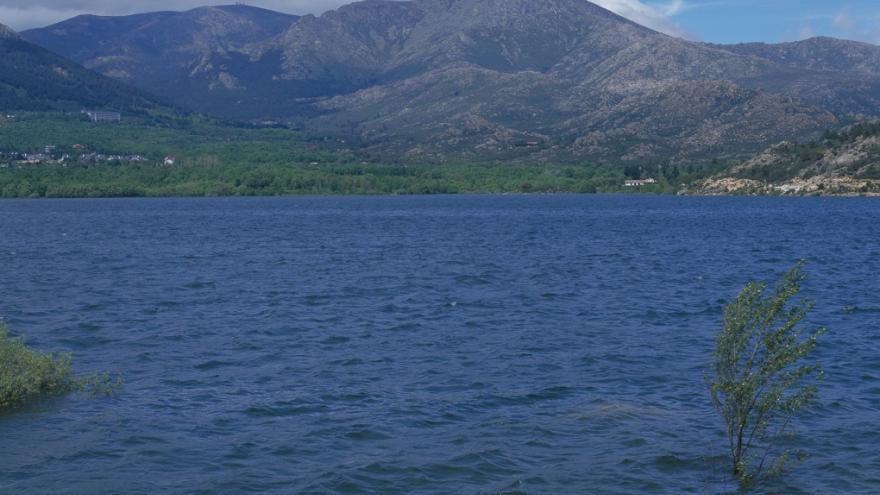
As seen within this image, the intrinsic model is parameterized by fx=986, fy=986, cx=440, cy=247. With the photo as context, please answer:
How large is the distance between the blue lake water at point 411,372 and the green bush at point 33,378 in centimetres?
65

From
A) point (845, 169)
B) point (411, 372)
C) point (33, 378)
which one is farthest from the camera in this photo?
point (845, 169)

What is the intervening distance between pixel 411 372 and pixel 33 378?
10918 mm

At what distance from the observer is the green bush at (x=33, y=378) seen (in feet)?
85.6

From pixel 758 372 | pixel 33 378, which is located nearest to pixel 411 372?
pixel 33 378

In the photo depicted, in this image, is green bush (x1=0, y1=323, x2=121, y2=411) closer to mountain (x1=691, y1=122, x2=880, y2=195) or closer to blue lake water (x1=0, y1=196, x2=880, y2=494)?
blue lake water (x1=0, y1=196, x2=880, y2=494)

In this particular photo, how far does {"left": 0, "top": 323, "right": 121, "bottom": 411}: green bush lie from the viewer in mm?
26094

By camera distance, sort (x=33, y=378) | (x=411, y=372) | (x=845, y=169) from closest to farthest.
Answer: (x=33, y=378)
(x=411, y=372)
(x=845, y=169)

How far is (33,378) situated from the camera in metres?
26.9

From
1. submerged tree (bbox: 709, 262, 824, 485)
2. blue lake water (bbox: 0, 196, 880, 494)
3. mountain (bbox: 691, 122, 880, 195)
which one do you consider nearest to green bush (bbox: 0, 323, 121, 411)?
blue lake water (bbox: 0, 196, 880, 494)

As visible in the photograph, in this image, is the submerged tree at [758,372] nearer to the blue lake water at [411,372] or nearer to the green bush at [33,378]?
the blue lake water at [411,372]

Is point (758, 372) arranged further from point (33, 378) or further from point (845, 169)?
point (845, 169)

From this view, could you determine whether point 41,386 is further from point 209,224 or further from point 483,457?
point 209,224

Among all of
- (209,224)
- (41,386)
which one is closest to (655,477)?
(41,386)

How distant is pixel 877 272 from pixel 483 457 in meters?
46.5
